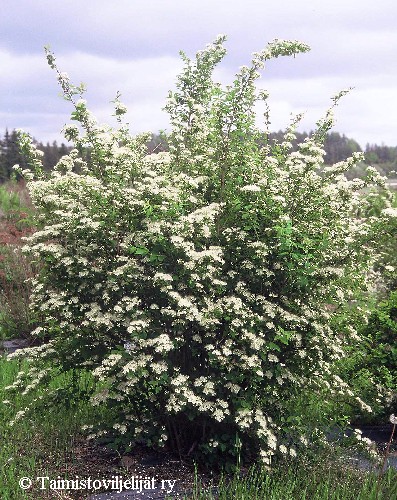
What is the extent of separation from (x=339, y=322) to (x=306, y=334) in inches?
20.3

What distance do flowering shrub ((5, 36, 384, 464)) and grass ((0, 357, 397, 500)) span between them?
274mm

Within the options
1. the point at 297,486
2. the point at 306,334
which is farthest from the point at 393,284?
the point at 297,486

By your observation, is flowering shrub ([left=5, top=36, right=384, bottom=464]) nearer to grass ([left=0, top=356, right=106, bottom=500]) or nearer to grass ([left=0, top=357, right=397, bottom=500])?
grass ([left=0, top=357, right=397, bottom=500])

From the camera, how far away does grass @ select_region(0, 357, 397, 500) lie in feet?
15.4

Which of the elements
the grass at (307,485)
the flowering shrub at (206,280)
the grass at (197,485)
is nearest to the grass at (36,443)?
the grass at (197,485)

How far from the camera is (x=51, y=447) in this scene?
5754 millimetres

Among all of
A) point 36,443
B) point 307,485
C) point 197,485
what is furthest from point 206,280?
point 36,443

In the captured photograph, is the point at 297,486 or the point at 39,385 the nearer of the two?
the point at 297,486

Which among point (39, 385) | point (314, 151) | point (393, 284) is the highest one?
point (314, 151)

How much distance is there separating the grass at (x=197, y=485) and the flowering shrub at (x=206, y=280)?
274 mm

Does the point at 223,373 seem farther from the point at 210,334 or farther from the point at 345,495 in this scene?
the point at 345,495

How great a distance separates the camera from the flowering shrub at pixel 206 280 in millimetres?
4914

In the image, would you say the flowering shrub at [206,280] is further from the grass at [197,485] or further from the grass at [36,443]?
the grass at [36,443]

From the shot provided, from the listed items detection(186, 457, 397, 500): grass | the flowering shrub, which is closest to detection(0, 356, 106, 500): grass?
the flowering shrub
